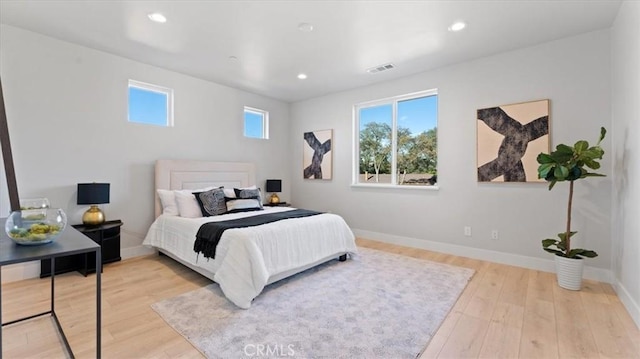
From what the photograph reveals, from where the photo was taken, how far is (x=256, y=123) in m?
5.79

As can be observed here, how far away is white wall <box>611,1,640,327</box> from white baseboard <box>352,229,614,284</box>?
218 mm

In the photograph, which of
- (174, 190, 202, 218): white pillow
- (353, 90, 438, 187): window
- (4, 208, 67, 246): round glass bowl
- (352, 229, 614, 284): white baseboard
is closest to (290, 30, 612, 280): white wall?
(352, 229, 614, 284): white baseboard

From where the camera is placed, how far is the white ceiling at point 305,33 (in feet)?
9.02

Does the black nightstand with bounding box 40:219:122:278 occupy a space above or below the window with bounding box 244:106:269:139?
below

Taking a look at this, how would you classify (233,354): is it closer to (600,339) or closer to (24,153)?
(600,339)

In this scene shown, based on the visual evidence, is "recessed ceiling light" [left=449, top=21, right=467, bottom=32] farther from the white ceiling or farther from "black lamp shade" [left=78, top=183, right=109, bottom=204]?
"black lamp shade" [left=78, top=183, right=109, bottom=204]

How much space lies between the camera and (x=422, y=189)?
4484 mm

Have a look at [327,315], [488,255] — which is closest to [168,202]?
[327,315]

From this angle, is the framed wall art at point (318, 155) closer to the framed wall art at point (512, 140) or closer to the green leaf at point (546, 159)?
the framed wall art at point (512, 140)

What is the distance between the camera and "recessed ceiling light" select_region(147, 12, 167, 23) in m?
2.87

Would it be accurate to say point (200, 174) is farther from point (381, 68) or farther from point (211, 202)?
point (381, 68)

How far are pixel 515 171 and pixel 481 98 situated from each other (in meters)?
1.06

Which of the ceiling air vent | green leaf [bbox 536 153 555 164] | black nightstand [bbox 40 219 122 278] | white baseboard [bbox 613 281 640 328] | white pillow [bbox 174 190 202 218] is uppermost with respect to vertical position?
the ceiling air vent

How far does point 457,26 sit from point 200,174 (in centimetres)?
397
